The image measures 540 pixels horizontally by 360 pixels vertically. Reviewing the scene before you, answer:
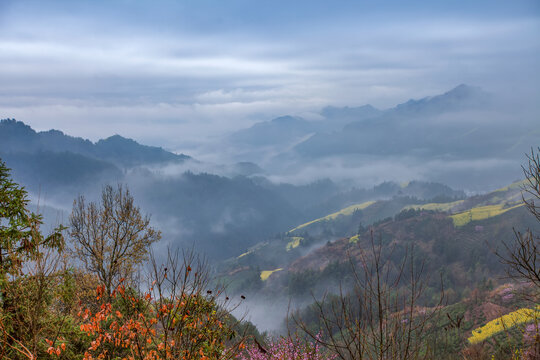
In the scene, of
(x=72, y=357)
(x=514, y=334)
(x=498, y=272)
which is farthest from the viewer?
(x=498, y=272)

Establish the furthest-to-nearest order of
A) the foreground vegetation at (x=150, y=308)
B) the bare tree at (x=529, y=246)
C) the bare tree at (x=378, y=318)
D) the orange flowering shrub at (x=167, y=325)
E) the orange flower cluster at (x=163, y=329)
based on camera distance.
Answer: the bare tree at (x=529, y=246) → the orange flower cluster at (x=163, y=329) → the orange flowering shrub at (x=167, y=325) → the foreground vegetation at (x=150, y=308) → the bare tree at (x=378, y=318)

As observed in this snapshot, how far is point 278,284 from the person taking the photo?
19600cm

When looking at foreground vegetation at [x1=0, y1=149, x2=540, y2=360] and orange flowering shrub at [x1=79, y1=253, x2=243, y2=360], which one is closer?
foreground vegetation at [x1=0, y1=149, x2=540, y2=360]

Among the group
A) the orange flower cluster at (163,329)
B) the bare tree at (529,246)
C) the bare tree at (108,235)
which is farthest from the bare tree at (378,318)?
the bare tree at (108,235)

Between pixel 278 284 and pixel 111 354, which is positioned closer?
pixel 111 354

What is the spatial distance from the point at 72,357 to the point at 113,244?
570 inches

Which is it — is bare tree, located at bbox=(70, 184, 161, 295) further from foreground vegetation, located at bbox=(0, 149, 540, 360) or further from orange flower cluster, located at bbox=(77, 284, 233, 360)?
orange flower cluster, located at bbox=(77, 284, 233, 360)

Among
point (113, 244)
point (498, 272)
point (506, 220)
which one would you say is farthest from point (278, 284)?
point (113, 244)

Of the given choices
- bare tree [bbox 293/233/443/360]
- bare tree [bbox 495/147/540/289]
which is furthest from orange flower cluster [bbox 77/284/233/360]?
bare tree [bbox 495/147/540/289]

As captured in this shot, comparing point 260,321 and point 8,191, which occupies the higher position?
point 8,191

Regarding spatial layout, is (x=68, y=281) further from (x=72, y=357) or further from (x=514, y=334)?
(x=514, y=334)

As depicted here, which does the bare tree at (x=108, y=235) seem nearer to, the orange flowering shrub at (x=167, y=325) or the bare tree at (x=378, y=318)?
the orange flowering shrub at (x=167, y=325)

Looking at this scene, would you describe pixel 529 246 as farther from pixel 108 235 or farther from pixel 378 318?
pixel 108 235

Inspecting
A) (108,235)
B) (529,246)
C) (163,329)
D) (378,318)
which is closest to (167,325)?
(163,329)
